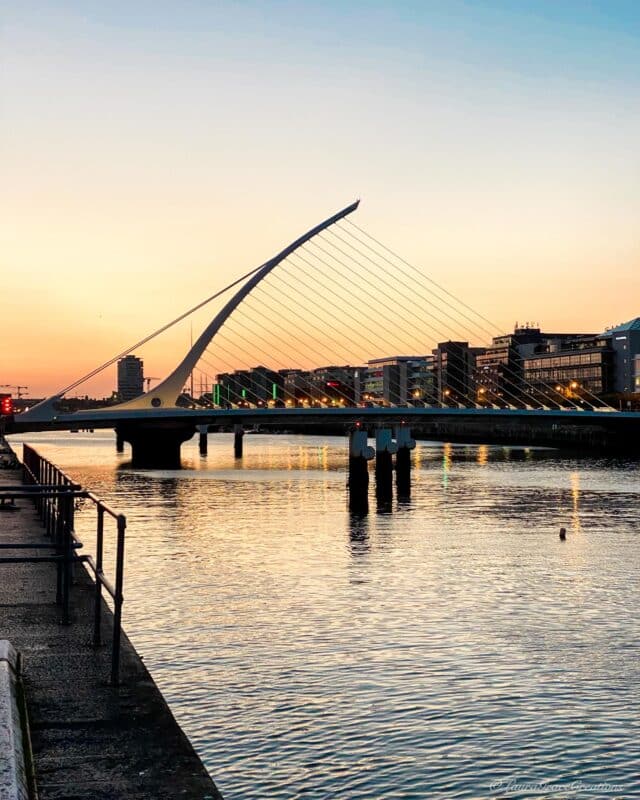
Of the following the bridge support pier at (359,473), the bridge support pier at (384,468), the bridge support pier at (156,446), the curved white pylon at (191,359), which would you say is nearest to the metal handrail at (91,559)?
the bridge support pier at (359,473)

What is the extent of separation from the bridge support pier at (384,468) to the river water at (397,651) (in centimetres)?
1025

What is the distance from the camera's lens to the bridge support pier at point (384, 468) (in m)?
51.6

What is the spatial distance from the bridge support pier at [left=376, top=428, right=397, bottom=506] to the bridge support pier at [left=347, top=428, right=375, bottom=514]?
81cm

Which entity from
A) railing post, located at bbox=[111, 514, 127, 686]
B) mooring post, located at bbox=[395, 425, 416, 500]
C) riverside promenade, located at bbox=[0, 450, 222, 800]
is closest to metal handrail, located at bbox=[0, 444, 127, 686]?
railing post, located at bbox=[111, 514, 127, 686]

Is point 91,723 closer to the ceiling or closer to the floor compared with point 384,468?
closer to the ceiling

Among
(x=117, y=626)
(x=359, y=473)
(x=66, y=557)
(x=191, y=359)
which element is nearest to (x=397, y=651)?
(x=66, y=557)

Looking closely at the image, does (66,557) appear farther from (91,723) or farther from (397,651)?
(397,651)

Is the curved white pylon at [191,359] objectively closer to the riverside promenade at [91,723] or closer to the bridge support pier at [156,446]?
the bridge support pier at [156,446]

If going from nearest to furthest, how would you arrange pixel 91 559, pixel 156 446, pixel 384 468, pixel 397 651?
pixel 91 559 < pixel 397 651 < pixel 384 468 < pixel 156 446

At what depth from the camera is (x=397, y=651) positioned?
1681cm

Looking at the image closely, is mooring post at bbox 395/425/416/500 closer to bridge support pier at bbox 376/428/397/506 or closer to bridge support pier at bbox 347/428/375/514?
bridge support pier at bbox 376/428/397/506

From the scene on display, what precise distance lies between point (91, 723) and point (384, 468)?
46.0 meters

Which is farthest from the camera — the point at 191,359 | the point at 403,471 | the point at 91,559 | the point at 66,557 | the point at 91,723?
the point at 191,359

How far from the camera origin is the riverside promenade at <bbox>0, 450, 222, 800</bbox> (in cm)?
638
